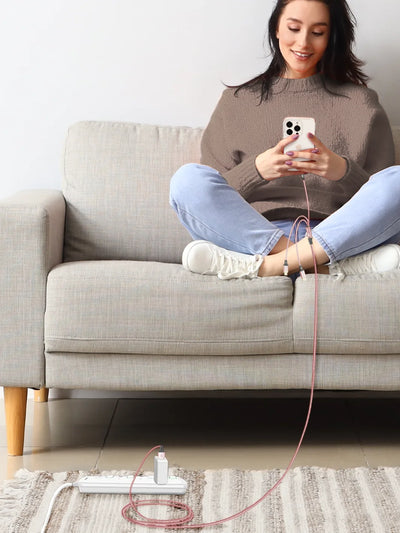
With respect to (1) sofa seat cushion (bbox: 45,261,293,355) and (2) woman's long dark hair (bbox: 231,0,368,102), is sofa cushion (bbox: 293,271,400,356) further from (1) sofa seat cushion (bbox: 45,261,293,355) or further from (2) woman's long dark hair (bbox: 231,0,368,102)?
(2) woman's long dark hair (bbox: 231,0,368,102)

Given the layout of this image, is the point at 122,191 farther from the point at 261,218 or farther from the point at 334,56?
the point at 334,56

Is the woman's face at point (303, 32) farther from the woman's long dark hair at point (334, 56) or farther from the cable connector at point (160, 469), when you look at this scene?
the cable connector at point (160, 469)

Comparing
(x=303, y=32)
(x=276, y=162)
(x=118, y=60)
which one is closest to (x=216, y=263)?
(x=276, y=162)

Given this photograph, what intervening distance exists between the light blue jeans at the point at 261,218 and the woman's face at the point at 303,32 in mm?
526

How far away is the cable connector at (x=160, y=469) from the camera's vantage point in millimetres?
1617

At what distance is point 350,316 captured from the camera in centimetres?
189

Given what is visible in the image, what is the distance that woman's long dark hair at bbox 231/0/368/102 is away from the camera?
94.7 inches

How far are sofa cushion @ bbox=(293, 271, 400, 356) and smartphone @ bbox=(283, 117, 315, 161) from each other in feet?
1.18

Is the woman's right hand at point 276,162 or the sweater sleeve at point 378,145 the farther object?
the sweater sleeve at point 378,145

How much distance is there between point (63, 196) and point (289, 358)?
0.88m

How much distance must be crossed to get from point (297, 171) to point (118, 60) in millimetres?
849

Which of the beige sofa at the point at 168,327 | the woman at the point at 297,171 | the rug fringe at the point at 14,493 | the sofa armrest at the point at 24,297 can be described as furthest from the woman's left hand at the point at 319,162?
the rug fringe at the point at 14,493

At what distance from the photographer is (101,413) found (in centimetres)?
236

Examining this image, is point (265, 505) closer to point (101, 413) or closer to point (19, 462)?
point (19, 462)
